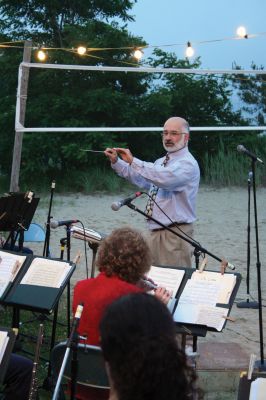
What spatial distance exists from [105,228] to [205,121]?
8.05 meters

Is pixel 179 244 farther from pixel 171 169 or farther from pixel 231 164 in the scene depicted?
pixel 231 164

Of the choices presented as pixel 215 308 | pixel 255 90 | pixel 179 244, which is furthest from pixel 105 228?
pixel 255 90

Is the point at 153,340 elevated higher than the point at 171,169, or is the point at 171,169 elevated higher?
the point at 171,169

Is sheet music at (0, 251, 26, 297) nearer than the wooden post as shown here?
Yes

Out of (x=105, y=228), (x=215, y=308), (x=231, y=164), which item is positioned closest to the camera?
(x=215, y=308)

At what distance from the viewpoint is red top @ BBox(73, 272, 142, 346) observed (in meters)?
3.04

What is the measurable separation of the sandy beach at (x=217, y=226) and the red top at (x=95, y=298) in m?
2.52

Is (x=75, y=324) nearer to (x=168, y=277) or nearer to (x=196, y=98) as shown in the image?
(x=168, y=277)

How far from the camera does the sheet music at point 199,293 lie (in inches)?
145

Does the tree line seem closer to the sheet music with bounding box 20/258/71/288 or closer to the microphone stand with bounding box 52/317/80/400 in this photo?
the sheet music with bounding box 20/258/71/288

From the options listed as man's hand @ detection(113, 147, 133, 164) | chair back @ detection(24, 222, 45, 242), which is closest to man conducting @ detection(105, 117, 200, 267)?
man's hand @ detection(113, 147, 133, 164)

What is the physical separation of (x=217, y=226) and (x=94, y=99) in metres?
6.49

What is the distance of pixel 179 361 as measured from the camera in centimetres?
168

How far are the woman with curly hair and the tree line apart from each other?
13269 millimetres
